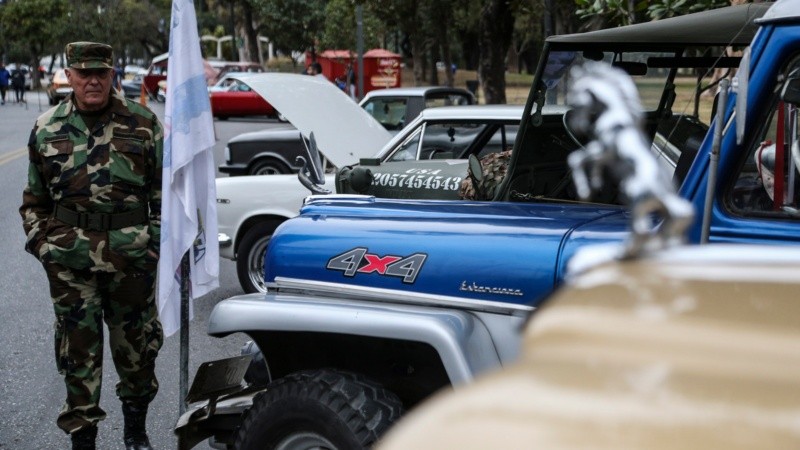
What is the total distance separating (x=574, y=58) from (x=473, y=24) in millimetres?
39736

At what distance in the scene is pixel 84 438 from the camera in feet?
17.3

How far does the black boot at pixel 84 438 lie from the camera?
5.26 meters

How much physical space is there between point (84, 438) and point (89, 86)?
5.25ft

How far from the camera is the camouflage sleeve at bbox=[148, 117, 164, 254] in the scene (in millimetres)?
5418

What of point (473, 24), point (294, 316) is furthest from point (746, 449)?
point (473, 24)

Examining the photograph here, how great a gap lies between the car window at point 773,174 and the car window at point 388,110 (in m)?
12.3

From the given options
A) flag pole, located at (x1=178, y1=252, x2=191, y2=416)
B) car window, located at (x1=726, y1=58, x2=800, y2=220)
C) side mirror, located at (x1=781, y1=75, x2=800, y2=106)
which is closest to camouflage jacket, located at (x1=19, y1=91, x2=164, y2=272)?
flag pole, located at (x1=178, y1=252, x2=191, y2=416)

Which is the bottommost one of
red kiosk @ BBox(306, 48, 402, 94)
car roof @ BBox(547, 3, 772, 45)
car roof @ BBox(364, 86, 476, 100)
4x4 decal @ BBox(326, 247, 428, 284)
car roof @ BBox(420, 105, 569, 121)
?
red kiosk @ BBox(306, 48, 402, 94)

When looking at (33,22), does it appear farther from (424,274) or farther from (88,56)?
(424,274)

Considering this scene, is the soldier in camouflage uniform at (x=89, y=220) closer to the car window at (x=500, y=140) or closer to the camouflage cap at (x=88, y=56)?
the camouflage cap at (x=88, y=56)

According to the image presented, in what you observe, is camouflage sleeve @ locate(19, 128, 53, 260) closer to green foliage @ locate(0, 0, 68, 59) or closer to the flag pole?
the flag pole

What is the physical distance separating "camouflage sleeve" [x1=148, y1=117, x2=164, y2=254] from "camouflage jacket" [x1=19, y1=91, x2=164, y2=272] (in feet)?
0.19

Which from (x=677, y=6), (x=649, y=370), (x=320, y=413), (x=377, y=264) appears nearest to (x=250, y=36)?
(x=677, y=6)

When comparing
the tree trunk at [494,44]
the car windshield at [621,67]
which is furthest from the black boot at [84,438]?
the tree trunk at [494,44]
